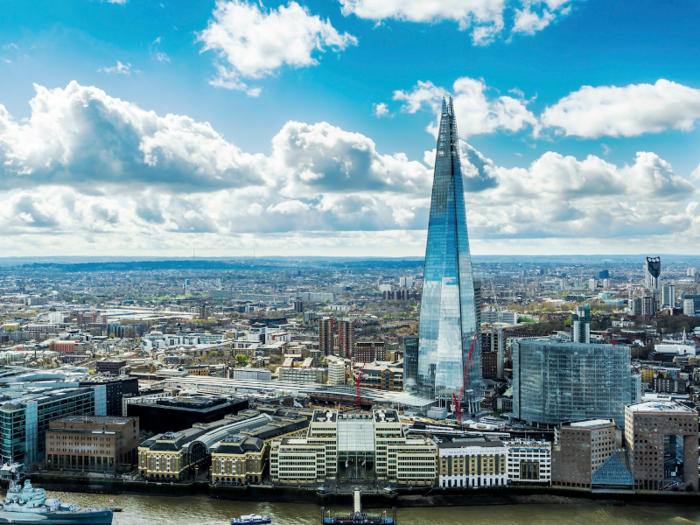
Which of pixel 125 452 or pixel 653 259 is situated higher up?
pixel 653 259

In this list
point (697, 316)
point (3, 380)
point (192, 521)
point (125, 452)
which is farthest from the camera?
point (697, 316)

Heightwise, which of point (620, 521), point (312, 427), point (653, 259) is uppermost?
point (653, 259)

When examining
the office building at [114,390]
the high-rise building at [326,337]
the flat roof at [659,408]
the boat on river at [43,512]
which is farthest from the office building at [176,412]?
the high-rise building at [326,337]

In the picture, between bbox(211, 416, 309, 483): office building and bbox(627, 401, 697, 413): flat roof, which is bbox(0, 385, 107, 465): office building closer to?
bbox(211, 416, 309, 483): office building

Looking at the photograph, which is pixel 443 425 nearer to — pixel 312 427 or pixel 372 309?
pixel 312 427

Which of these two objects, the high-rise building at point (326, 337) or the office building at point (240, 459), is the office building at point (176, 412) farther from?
the high-rise building at point (326, 337)

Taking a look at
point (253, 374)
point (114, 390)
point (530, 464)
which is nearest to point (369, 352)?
point (253, 374)

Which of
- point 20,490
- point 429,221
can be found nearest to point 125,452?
point 20,490

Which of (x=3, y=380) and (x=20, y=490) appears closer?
(x=20, y=490)
